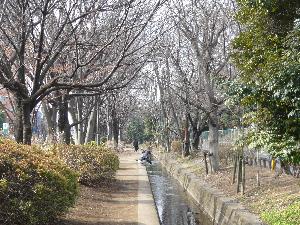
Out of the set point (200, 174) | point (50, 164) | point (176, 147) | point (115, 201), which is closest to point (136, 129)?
point (176, 147)

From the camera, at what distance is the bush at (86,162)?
1342cm

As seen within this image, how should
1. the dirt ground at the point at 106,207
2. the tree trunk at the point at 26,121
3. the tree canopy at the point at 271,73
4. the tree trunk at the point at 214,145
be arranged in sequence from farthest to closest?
the tree trunk at the point at 214,145, the tree trunk at the point at 26,121, the dirt ground at the point at 106,207, the tree canopy at the point at 271,73

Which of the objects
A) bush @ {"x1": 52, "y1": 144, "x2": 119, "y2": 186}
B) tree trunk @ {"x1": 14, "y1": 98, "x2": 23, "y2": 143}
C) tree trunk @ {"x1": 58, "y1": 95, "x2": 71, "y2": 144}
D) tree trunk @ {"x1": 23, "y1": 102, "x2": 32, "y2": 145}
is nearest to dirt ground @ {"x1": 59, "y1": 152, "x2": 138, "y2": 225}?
bush @ {"x1": 52, "y1": 144, "x2": 119, "y2": 186}

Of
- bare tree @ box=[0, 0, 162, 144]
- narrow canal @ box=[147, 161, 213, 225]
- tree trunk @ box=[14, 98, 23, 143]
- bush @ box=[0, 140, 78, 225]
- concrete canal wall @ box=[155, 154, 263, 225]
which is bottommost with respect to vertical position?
narrow canal @ box=[147, 161, 213, 225]

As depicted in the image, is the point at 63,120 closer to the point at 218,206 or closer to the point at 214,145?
the point at 214,145

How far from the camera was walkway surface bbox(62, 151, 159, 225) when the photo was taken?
923cm

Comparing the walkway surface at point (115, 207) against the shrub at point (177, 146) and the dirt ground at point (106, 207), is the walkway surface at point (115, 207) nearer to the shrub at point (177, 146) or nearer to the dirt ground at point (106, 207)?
the dirt ground at point (106, 207)

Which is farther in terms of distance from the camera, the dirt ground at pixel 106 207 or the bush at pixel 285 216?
the dirt ground at pixel 106 207

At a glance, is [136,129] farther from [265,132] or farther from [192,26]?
[265,132]

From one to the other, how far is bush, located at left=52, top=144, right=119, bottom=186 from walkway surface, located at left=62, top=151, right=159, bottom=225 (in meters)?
0.45

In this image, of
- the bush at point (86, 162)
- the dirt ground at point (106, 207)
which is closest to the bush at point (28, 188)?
the dirt ground at point (106, 207)

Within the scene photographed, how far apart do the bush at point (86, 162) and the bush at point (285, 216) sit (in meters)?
6.08

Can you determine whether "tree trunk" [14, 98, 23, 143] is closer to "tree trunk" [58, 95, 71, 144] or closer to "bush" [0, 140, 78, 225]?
"bush" [0, 140, 78, 225]

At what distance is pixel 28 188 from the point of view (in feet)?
22.0
